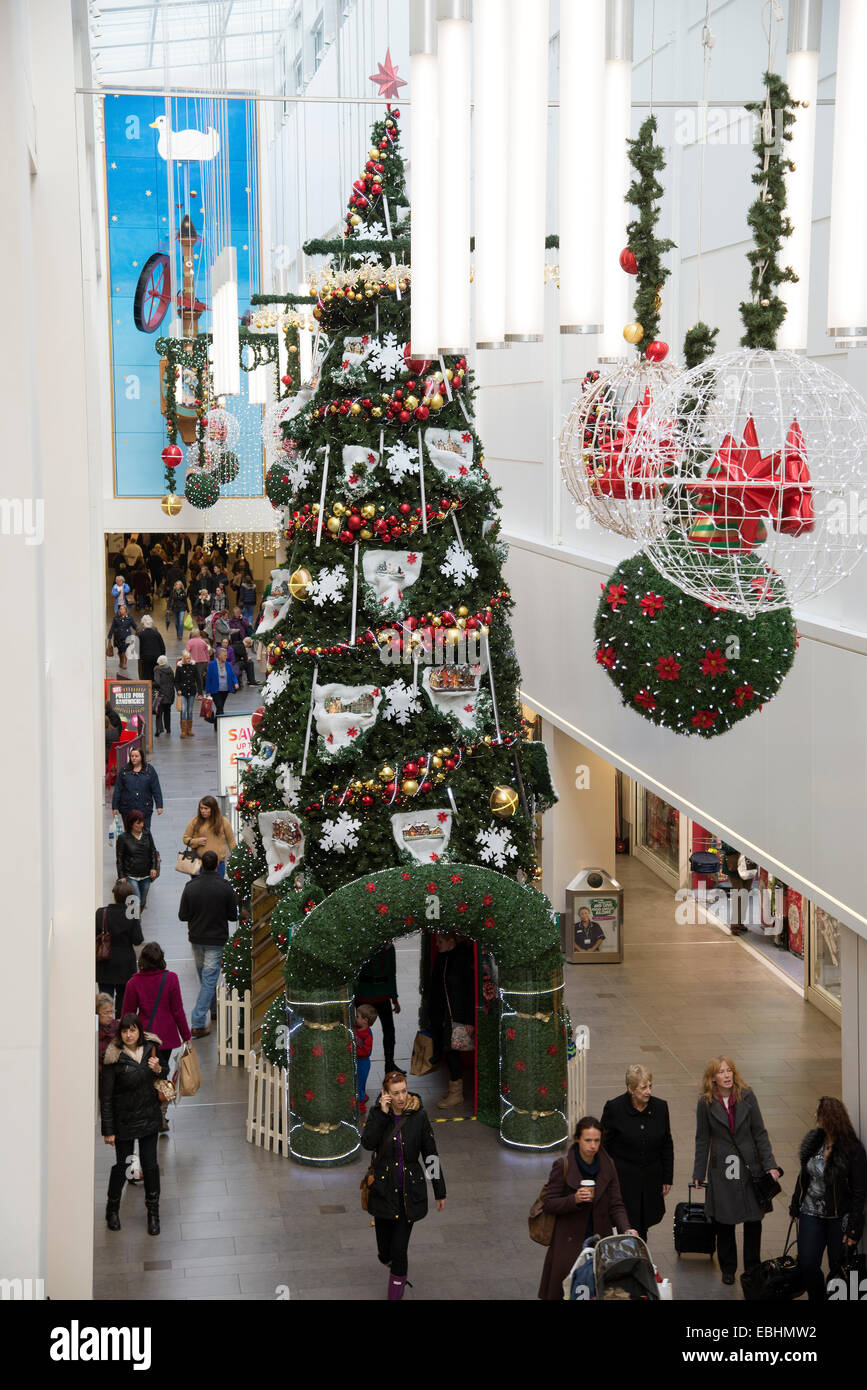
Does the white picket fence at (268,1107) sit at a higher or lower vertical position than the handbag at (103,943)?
lower

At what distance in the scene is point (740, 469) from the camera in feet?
14.1

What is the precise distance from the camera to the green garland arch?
9680 millimetres

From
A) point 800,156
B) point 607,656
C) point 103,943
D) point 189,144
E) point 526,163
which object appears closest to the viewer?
point 526,163

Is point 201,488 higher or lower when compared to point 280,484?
lower

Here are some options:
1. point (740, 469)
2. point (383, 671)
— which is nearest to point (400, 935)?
point (383, 671)

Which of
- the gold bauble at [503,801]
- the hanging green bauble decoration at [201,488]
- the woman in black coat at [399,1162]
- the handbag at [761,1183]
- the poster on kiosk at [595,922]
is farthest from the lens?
the hanging green bauble decoration at [201,488]

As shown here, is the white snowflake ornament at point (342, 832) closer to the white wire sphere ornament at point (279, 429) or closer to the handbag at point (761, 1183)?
the white wire sphere ornament at point (279, 429)

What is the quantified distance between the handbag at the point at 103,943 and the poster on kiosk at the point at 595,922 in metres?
5.35

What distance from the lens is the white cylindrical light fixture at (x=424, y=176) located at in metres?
3.16

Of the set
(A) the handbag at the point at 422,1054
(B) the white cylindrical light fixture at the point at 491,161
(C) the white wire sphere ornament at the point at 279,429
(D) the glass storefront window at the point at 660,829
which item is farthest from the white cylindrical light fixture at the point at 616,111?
(D) the glass storefront window at the point at 660,829

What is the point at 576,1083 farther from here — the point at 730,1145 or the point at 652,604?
the point at 652,604

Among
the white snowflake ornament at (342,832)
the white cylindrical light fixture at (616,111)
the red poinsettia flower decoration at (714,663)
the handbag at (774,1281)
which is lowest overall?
the handbag at (774,1281)

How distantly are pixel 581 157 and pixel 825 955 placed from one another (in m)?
11.1
